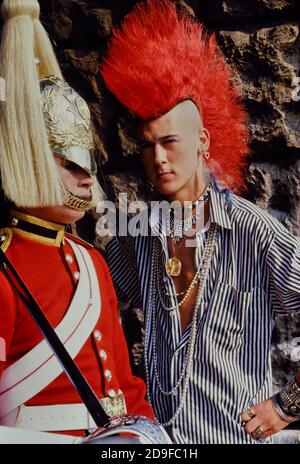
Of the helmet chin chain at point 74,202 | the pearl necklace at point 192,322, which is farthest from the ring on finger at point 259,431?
the helmet chin chain at point 74,202

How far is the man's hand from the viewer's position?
144 cm

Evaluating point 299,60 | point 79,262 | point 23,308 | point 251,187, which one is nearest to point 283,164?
point 251,187

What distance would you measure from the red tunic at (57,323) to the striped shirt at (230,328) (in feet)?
0.29

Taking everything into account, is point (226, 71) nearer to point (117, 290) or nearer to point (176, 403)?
point (117, 290)

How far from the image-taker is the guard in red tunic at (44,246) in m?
1.29

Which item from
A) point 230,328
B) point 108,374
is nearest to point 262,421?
point 230,328

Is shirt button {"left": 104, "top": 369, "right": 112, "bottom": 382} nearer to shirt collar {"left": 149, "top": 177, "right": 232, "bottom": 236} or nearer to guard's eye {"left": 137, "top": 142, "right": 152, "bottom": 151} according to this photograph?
shirt collar {"left": 149, "top": 177, "right": 232, "bottom": 236}

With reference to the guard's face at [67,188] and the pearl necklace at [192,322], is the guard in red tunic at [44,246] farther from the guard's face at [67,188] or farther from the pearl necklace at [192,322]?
the pearl necklace at [192,322]

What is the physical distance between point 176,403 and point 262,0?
805 mm

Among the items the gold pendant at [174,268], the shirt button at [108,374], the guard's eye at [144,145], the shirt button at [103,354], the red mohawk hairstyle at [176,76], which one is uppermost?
the red mohawk hairstyle at [176,76]

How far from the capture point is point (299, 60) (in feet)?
5.15

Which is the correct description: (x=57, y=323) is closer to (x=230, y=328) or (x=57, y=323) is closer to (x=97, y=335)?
(x=97, y=335)

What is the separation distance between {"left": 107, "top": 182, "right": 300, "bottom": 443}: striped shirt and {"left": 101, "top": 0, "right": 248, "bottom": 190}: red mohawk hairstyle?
124mm

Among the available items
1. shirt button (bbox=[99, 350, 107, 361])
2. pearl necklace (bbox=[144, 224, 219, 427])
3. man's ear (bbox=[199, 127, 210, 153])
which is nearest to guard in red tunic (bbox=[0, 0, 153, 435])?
shirt button (bbox=[99, 350, 107, 361])
